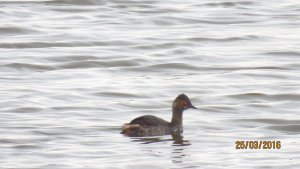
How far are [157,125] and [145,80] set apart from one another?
14.2 feet

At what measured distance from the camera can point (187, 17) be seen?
85.9 ft

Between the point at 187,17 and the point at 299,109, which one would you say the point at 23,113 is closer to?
the point at 299,109

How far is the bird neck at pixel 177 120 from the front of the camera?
50.1ft

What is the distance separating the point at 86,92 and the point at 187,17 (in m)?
8.36

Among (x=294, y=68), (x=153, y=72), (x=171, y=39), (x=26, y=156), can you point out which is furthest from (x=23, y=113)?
(x=171, y=39)

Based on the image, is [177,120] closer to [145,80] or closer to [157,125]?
[157,125]

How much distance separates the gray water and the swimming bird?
104 mm

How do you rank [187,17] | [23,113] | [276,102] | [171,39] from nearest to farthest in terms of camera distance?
[23,113] → [276,102] → [171,39] → [187,17]

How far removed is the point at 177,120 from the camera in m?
15.4
